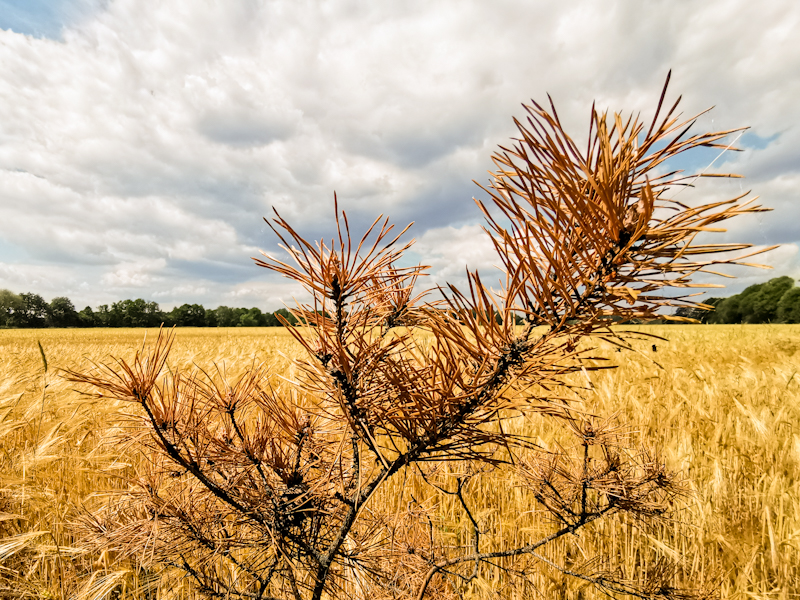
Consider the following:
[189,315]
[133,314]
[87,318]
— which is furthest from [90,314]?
[189,315]

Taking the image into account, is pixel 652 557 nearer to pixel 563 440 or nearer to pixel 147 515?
pixel 563 440

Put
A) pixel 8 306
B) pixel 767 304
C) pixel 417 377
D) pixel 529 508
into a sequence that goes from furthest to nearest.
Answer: pixel 8 306, pixel 767 304, pixel 529 508, pixel 417 377

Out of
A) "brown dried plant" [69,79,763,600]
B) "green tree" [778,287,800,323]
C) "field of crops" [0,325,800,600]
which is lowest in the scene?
"field of crops" [0,325,800,600]

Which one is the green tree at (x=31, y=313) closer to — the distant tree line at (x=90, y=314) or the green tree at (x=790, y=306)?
the distant tree line at (x=90, y=314)

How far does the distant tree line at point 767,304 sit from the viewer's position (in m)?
38.9

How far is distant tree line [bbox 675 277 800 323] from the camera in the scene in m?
38.9

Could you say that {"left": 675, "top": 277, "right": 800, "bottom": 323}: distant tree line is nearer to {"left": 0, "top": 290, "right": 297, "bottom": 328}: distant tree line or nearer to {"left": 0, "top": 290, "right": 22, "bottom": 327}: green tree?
{"left": 0, "top": 290, "right": 297, "bottom": 328}: distant tree line

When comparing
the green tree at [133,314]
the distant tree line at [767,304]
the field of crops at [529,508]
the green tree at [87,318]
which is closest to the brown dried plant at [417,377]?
the field of crops at [529,508]

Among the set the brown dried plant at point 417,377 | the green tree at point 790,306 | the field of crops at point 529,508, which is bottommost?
the field of crops at point 529,508

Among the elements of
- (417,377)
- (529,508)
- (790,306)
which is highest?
(790,306)

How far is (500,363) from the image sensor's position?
0.55m

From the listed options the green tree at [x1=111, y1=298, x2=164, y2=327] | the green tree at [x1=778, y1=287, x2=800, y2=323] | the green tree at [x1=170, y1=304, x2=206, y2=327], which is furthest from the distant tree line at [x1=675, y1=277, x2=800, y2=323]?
the green tree at [x1=111, y1=298, x2=164, y2=327]

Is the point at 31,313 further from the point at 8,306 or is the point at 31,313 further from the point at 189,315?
the point at 189,315

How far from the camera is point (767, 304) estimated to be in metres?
41.2
